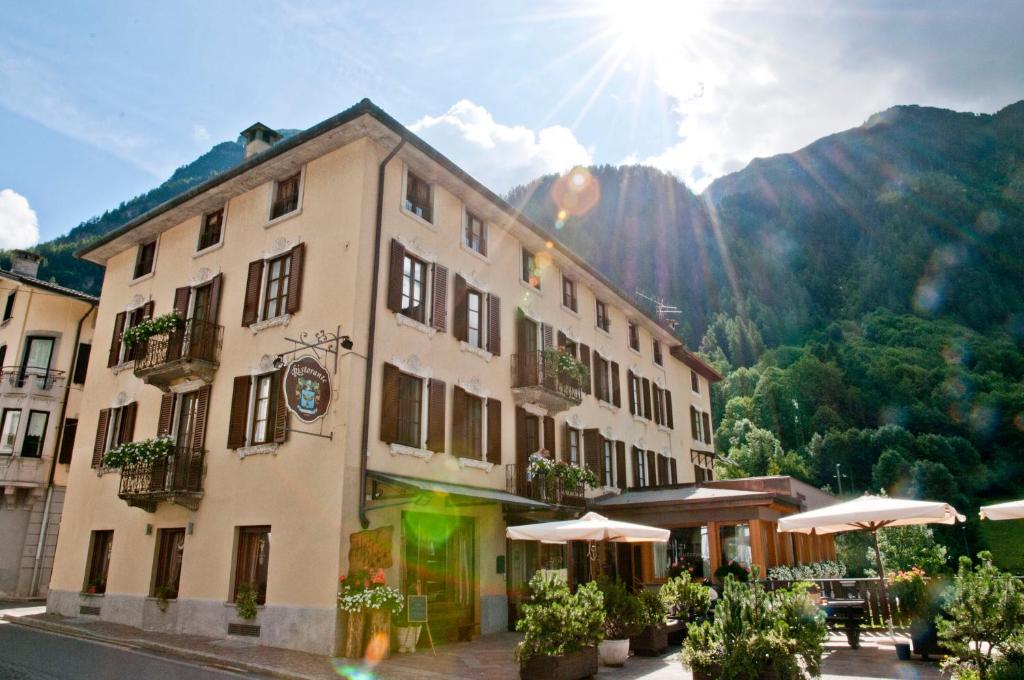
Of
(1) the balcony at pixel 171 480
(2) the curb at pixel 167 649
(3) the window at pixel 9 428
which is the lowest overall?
(2) the curb at pixel 167 649

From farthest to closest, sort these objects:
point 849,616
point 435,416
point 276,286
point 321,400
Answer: point 276,286 → point 435,416 → point 321,400 → point 849,616

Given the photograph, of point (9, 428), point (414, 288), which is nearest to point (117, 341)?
point (9, 428)

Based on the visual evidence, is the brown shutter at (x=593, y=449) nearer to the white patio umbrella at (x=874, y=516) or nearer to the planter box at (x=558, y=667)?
the white patio umbrella at (x=874, y=516)

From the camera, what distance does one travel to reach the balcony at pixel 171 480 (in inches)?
612

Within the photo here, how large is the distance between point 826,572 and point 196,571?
19928mm

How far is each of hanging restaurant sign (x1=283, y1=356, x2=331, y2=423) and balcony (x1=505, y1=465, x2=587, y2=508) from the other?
6088 millimetres

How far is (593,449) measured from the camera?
75.2 ft

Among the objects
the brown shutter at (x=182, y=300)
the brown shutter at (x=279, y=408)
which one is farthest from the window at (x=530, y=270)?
the brown shutter at (x=182, y=300)

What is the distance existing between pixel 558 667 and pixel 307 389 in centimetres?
682

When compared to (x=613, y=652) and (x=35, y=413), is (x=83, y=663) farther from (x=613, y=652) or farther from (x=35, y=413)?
(x=35, y=413)

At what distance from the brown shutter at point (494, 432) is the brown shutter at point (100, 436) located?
10.5 meters

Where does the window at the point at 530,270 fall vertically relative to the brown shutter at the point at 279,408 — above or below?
above

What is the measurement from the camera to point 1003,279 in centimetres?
13775

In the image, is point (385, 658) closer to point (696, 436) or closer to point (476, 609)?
point (476, 609)
